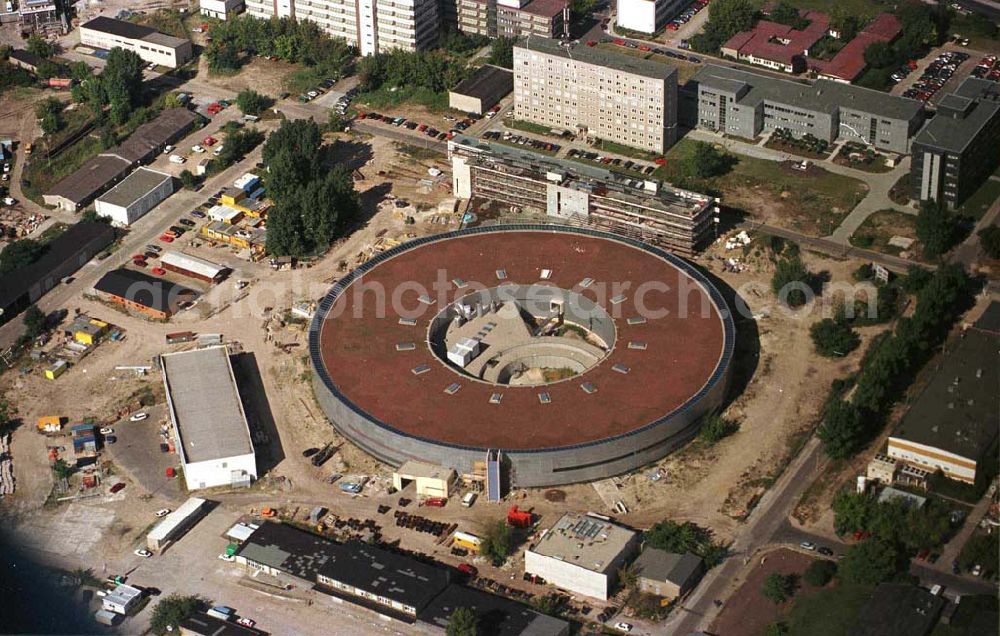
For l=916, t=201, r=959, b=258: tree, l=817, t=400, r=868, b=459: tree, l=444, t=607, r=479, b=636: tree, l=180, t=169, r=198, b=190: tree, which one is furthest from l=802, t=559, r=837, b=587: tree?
l=180, t=169, r=198, b=190: tree

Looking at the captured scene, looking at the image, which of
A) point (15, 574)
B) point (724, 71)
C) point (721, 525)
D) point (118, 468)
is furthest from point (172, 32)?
point (721, 525)

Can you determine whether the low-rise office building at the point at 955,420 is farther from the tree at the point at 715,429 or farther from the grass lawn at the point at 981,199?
the grass lawn at the point at 981,199

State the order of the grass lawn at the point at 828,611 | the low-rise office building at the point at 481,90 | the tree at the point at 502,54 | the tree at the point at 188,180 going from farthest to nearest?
1. the tree at the point at 502,54
2. the low-rise office building at the point at 481,90
3. the tree at the point at 188,180
4. the grass lawn at the point at 828,611

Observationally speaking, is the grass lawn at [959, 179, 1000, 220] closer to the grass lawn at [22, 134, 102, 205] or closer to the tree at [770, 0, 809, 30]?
the tree at [770, 0, 809, 30]

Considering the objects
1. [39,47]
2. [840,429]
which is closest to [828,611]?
[840,429]

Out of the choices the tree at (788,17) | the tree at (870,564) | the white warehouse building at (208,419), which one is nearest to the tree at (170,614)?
the white warehouse building at (208,419)

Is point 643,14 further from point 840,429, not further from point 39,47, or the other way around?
point 840,429

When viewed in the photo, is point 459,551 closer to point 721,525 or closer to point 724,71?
point 721,525
